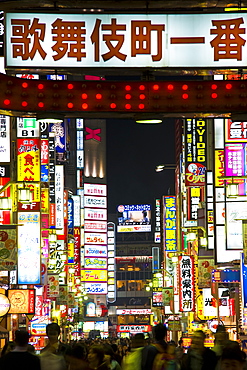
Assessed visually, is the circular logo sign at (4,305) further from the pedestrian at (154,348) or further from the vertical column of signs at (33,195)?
the vertical column of signs at (33,195)

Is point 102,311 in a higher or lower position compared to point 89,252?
lower

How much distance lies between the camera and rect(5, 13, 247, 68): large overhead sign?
10.6 m

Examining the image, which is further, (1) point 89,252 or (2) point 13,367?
(1) point 89,252

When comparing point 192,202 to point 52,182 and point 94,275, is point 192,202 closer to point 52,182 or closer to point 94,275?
point 52,182

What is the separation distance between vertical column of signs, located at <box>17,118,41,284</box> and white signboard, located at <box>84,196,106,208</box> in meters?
80.9

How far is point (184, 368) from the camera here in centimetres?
1128

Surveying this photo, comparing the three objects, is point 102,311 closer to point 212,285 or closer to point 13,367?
point 212,285

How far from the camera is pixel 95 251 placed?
359 ft

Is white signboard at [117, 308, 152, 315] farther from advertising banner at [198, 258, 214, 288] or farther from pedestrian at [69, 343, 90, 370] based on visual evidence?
pedestrian at [69, 343, 90, 370]

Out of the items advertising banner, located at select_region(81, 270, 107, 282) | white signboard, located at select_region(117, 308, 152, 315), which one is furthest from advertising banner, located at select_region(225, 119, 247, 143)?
white signboard, located at select_region(117, 308, 152, 315)

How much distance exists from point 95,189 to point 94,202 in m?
2.43

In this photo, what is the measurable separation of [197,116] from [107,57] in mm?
1336

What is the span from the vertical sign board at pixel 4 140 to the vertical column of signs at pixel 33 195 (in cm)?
258

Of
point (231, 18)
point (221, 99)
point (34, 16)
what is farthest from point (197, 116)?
point (34, 16)
